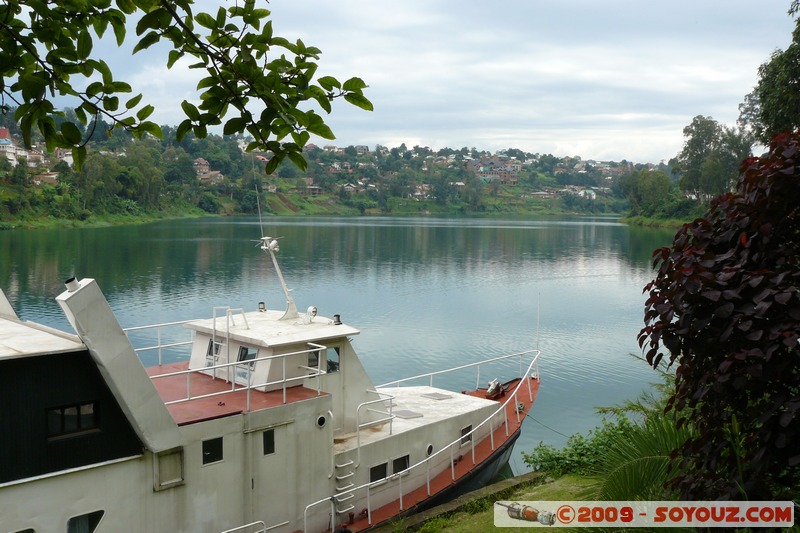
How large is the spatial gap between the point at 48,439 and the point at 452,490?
7552mm

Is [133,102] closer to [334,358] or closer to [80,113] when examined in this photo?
[80,113]

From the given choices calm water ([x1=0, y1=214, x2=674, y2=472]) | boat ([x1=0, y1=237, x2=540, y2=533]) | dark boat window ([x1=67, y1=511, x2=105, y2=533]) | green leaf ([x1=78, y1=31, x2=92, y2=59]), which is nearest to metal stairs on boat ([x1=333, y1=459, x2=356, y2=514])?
boat ([x1=0, y1=237, x2=540, y2=533])

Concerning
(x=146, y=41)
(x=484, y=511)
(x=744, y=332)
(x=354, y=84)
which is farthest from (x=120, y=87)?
(x=484, y=511)

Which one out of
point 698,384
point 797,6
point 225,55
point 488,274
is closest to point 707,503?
point 698,384

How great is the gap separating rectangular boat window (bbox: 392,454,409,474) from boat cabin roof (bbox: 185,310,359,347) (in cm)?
248

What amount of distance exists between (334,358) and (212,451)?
309cm

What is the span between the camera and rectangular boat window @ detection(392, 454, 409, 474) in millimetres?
12930

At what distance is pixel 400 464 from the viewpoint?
13086mm

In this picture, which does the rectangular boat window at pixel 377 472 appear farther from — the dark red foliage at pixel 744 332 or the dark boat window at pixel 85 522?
the dark red foliage at pixel 744 332

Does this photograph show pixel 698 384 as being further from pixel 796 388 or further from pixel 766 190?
pixel 766 190

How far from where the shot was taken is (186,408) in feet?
33.3

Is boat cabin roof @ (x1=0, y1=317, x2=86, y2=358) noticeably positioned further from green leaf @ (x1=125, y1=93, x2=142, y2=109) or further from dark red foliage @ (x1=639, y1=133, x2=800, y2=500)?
dark red foliage @ (x1=639, y1=133, x2=800, y2=500)

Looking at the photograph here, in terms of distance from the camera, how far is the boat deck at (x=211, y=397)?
32.6ft

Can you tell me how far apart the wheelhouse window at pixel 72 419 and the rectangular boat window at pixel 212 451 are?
5.03ft
